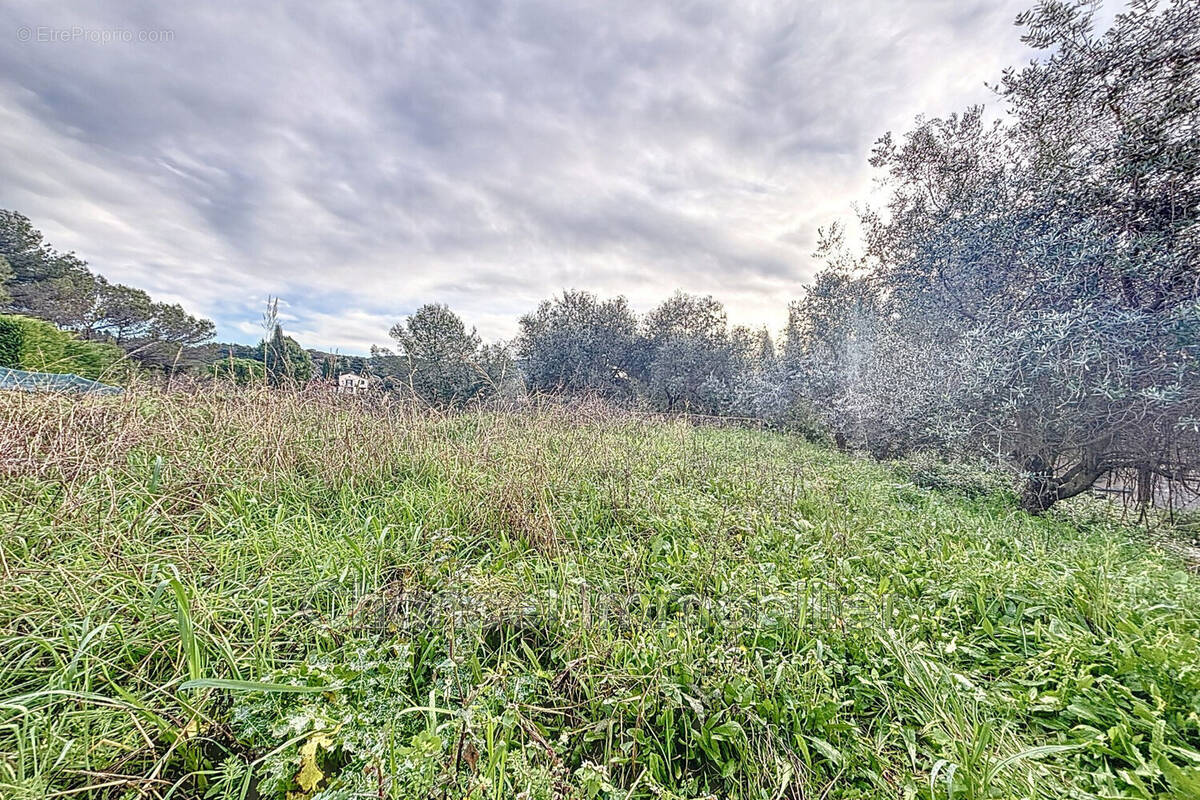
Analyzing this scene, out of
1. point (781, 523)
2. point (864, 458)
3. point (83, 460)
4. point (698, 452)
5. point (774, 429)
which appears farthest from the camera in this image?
point (774, 429)

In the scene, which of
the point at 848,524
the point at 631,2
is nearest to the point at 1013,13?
the point at 631,2

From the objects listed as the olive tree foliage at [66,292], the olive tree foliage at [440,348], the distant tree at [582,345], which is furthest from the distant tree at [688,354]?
the olive tree foliage at [66,292]

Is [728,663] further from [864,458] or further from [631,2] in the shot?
[864,458]

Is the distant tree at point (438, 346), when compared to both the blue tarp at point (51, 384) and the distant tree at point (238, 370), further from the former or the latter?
the blue tarp at point (51, 384)

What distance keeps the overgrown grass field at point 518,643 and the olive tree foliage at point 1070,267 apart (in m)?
1.28

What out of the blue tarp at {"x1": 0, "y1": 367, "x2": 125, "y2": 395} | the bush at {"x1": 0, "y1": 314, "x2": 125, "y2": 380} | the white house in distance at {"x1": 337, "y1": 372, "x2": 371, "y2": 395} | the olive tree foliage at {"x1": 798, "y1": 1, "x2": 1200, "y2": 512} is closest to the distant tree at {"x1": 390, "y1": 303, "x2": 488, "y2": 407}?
the bush at {"x1": 0, "y1": 314, "x2": 125, "y2": 380}

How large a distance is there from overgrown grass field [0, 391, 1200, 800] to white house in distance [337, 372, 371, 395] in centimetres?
103

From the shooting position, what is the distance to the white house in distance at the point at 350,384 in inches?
148

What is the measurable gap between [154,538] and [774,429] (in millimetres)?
9496

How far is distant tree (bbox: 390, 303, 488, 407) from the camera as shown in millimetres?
10977

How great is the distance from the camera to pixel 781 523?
2.74 m

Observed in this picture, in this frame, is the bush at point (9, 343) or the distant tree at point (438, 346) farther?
the distant tree at point (438, 346)

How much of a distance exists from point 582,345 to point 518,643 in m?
10.3

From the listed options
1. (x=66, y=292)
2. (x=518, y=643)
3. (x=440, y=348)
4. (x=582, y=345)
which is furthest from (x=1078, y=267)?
(x=66, y=292)
